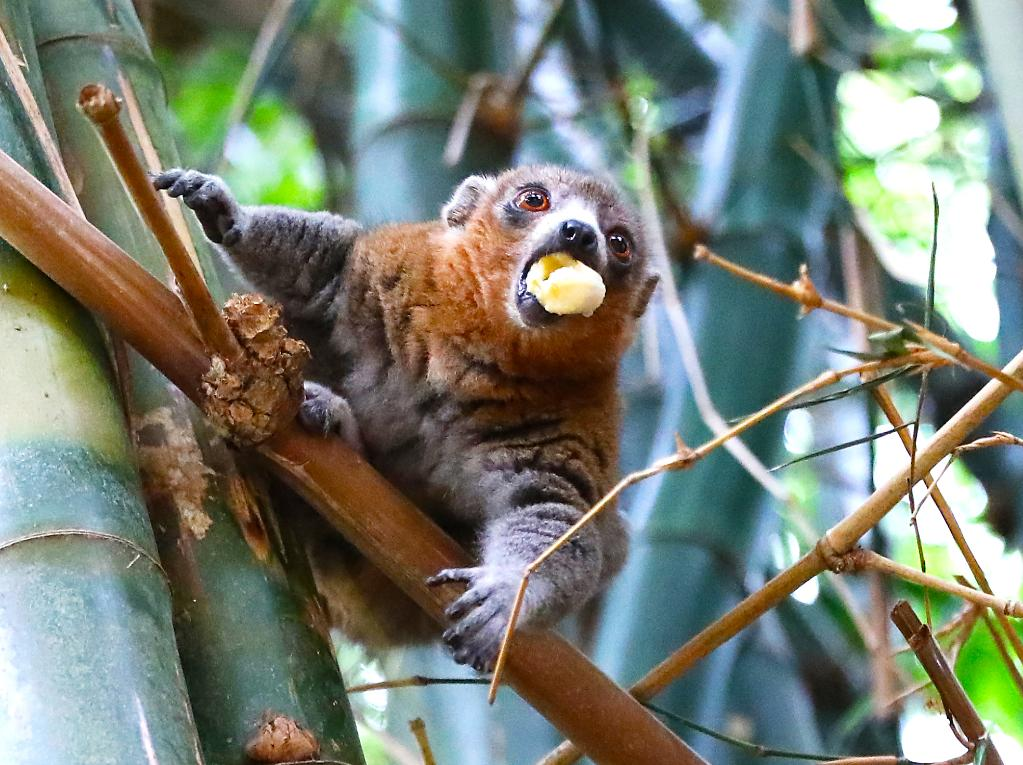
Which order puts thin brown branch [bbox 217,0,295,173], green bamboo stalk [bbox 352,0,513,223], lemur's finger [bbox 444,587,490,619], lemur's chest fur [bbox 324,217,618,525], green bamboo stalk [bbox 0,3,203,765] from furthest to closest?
1. green bamboo stalk [bbox 352,0,513,223]
2. thin brown branch [bbox 217,0,295,173]
3. lemur's chest fur [bbox 324,217,618,525]
4. lemur's finger [bbox 444,587,490,619]
5. green bamboo stalk [bbox 0,3,203,765]

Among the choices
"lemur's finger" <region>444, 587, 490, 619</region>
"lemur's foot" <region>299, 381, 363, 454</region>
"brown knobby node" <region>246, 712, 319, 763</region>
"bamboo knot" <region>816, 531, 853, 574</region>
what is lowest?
"brown knobby node" <region>246, 712, 319, 763</region>

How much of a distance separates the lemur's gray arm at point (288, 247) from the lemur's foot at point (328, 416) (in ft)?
0.89

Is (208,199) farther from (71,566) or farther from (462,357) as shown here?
(71,566)

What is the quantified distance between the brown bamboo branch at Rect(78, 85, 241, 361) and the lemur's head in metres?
1.08

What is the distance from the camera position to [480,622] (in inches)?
106

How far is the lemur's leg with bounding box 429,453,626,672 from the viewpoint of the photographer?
2.68 metres

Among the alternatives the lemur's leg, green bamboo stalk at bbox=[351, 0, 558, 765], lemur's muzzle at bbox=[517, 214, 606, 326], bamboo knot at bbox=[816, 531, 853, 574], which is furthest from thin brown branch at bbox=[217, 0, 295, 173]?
bamboo knot at bbox=[816, 531, 853, 574]

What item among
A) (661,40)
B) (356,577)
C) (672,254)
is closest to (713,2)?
(661,40)

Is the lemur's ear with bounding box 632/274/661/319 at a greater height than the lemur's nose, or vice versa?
the lemur's nose

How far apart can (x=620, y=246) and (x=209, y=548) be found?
163 centimetres

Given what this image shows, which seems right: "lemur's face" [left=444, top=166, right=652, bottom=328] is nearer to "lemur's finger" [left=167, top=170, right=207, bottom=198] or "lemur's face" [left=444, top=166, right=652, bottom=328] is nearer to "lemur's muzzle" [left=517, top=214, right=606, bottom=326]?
"lemur's muzzle" [left=517, top=214, right=606, bottom=326]

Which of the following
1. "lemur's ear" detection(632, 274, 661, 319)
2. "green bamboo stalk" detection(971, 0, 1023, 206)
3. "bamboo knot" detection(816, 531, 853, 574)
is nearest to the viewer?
"bamboo knot" detection(816, 531, 853, 574)

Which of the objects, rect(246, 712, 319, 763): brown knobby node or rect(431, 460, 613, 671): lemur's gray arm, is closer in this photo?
rect(246, 712, 319, 763): brown knobby node

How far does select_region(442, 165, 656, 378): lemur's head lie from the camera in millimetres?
3232
